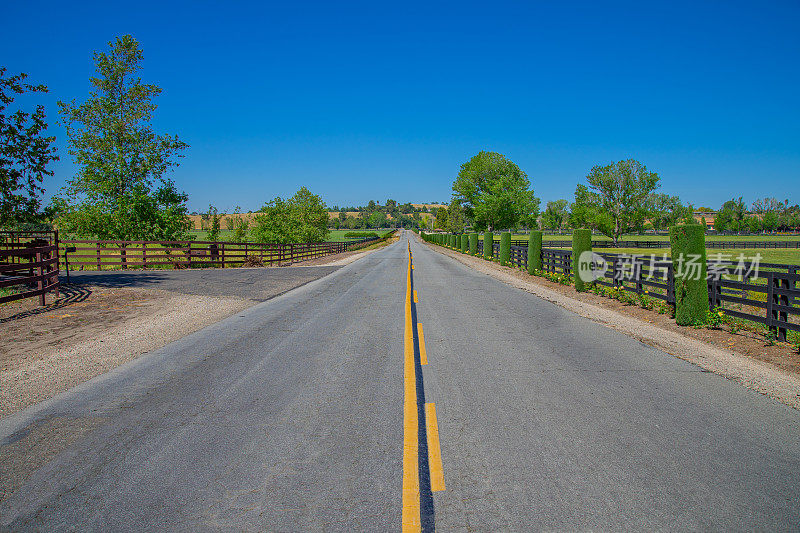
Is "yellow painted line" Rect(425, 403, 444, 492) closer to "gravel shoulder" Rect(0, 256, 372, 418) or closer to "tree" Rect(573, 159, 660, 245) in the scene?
"gravel shoulder" Rect(0, 256, 372, 418)

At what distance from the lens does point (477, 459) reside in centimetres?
341

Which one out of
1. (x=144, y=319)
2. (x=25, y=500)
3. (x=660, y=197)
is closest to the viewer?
(x=25, y=500)

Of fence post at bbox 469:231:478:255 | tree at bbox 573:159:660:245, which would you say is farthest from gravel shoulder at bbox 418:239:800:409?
tree at bbox 573:159:660:245

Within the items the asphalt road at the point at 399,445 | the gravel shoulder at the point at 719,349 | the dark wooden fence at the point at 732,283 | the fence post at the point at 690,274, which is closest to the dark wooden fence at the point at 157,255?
the dark wooden fence at the point at 732,283

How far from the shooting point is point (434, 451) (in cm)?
352

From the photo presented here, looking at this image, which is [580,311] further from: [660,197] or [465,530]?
[660,197]

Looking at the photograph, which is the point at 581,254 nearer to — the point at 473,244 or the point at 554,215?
the point at 473,244

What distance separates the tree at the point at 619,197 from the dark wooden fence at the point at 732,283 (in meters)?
66.5

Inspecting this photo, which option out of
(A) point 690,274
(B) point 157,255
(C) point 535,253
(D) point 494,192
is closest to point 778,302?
(A) point 690,274

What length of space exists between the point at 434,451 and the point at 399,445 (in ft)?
1.04

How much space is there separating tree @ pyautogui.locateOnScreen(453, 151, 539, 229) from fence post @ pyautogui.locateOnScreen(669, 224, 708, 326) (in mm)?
53570

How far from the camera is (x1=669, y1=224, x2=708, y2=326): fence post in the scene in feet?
29.3

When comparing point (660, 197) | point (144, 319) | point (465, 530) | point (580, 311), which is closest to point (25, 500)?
point (465, 530)

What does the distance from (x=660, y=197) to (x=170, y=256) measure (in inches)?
3207
